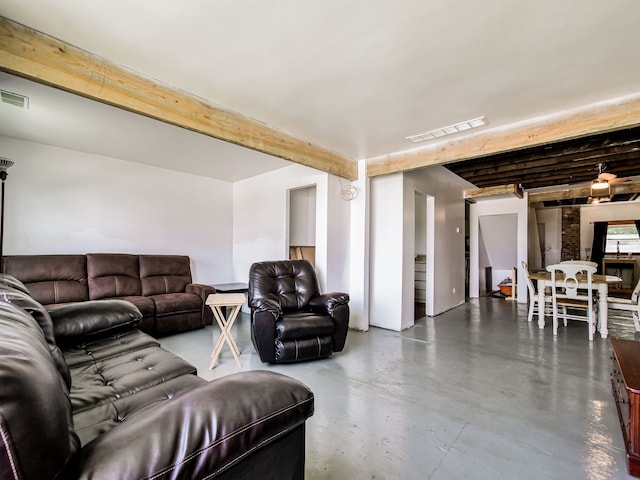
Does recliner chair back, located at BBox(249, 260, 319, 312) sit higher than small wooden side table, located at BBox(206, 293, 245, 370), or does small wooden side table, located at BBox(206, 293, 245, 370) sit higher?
recliner chair back, located at BBox(249, 260, 319, 312)

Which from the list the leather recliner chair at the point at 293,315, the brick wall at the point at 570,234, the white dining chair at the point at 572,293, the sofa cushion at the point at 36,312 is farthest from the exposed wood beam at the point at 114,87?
the brick wall at the point at 570,234

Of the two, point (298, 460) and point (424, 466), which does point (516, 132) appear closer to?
point (424, 466)

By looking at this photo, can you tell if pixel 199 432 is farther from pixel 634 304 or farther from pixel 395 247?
pixel 634 304

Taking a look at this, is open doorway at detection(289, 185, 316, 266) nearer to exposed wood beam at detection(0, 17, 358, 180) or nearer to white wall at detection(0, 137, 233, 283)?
white wall at detection(0, 137, 233, 283)

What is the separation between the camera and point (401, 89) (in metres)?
2.29

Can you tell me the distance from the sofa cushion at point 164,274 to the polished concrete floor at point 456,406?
827 mm

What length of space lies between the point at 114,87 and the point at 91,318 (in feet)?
5.24

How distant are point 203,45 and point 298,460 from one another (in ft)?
7.37

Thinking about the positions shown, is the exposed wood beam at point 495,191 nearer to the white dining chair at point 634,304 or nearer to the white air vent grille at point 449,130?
the white dining chair at point 634,304

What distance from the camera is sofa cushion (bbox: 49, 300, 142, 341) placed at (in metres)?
1.91

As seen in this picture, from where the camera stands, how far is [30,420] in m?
0.56

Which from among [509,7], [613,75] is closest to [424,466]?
[509,7]

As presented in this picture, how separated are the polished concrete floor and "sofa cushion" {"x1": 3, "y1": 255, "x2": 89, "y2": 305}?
49.5 inches

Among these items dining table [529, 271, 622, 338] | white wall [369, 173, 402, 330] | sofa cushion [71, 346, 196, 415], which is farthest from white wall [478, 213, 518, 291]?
sofa cushion [71, 346, 196, 415]
